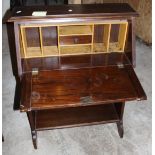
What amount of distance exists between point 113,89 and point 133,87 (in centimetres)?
14

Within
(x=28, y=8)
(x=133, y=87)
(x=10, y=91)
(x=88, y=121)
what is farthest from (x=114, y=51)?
(x=10, y=91)

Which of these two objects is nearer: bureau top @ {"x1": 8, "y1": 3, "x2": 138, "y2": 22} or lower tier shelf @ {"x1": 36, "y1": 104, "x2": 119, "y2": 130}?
bureau top @ {"x1": 8, "y1": 3, "x2": 138, "y2": 22}

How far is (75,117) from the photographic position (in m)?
1.87

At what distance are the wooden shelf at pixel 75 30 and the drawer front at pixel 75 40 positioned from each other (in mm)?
37

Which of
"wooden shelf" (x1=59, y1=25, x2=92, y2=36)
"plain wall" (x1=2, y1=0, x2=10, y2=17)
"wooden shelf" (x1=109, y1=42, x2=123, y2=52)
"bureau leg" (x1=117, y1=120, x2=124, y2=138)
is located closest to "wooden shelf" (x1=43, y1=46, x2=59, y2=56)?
"wooden shelf" (x1=59, y1=25, x2=92, y2=36)

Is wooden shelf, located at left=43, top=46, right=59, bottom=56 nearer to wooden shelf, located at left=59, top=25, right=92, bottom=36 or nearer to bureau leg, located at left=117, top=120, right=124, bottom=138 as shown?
wooden shelf, located at left=59, top=25, right=92, bottom=36

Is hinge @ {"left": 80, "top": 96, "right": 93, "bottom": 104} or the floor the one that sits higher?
hinge @ {"left": 80, "top": 96, "right": 93, "bottom": 104}

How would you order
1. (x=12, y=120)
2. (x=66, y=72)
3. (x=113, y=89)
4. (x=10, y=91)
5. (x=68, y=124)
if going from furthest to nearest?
1. (x=10, y=91)
2. (x=12, y=120)
3. (x=68, y=124)
4. (x=66, y=72)
5. (x=113, y=89)

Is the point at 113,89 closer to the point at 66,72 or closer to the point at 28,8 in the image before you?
the point at 66,72

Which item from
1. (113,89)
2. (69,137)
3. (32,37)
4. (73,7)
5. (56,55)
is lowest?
(69,137)

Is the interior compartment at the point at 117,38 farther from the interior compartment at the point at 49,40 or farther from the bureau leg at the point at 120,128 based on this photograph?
the bureau leg at the point at 120,128

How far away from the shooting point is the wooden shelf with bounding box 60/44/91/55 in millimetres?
1854

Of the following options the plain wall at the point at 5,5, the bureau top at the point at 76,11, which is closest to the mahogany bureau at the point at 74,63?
the bureau top at the point at 76,11

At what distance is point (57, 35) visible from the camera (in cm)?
180
